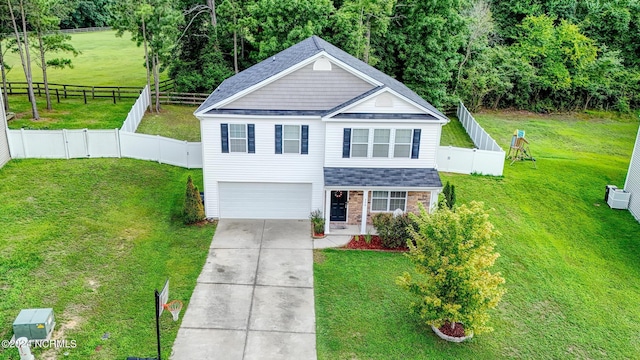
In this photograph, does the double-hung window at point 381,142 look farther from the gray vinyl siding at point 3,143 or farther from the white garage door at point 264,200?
the gray vinyl siding at point 3,143

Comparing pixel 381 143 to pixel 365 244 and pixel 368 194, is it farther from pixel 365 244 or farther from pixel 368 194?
pixel 365 244

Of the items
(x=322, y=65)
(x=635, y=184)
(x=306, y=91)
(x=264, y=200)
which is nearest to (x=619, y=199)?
(x=635, y=184)

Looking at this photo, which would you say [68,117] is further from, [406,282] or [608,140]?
[608,140]

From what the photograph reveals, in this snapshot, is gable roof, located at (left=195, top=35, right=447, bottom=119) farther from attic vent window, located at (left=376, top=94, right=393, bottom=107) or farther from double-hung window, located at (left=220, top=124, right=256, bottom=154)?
double-hung window, located at (left=220, top=124, right=256, bottom=154)

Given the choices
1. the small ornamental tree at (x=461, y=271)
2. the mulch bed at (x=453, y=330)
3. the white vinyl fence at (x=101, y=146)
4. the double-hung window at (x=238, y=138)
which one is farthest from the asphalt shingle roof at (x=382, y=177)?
the white vinyl fence at (x=101, y=146)

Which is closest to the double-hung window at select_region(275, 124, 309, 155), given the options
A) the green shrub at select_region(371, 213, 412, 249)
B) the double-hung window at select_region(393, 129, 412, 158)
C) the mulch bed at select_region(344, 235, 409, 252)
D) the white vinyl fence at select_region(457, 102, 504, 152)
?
the double-hung window at select_region(393, 129, 412, 158)

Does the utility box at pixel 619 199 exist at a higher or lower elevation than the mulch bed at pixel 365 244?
higher

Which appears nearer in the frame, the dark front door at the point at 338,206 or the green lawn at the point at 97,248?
the green lawn at the point at 97,248

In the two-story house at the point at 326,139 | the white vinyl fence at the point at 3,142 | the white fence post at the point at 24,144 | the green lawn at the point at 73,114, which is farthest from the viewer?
the green lawn at the point at 73,114
